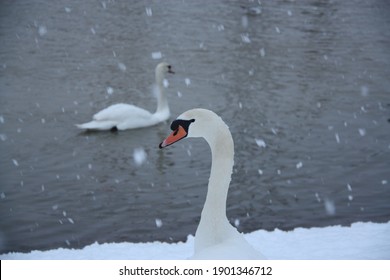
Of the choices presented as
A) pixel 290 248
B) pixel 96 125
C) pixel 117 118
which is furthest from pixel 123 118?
pixel 290 248

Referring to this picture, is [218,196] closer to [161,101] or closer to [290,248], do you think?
[290,248]

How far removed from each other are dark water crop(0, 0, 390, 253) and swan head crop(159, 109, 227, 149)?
351 cm

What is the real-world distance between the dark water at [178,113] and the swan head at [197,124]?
351cm

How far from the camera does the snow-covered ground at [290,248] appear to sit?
6207mm

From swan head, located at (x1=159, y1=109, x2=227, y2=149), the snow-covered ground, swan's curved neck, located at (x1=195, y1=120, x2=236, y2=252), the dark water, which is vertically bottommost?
the dark water

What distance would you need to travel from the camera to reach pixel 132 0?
78.3ft

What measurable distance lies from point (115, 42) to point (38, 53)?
218cm

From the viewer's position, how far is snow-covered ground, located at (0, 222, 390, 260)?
20.4 feet

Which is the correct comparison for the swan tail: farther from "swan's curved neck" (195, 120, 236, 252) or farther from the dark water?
"swan's curved neck" (195, 120, 236, 252)

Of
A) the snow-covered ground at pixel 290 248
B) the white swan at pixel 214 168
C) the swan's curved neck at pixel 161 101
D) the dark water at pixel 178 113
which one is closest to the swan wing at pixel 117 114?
the dark water at pixel 178 113

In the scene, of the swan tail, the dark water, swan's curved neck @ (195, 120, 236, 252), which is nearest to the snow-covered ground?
swan's curved neck @ (195, 120, 236, 252)

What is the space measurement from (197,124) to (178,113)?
26.6ft

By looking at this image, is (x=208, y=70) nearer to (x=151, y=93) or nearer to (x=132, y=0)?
(x=151, y=93)

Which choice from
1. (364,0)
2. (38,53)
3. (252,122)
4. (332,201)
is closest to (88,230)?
(332,201)
